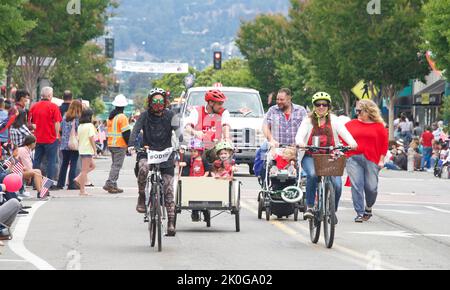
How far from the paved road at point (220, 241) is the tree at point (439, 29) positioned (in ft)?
79.3

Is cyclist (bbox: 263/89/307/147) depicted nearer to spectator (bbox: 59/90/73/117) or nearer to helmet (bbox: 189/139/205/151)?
helmet (bbox: 189/139/205/151)

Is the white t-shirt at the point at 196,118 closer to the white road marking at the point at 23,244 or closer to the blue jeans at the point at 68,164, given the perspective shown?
the white road marking at the point at 23,244

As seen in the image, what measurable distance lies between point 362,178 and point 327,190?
4372 millimetres

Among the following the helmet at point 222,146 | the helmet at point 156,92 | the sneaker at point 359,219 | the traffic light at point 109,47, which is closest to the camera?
the helmet at point 156,92

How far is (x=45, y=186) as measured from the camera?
22891 millimetres

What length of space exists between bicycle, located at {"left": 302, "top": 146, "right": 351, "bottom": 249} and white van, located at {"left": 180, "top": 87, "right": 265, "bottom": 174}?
1582 centimetres

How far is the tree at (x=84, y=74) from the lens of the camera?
281ft

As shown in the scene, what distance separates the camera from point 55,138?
83.2 ft

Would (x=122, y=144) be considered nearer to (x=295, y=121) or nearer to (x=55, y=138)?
(x=55, y=138)

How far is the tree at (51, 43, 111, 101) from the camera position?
85688 millimetres

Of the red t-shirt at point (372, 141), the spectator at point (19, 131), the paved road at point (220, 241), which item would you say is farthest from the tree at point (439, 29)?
the red t-shirt at point (372, 141)
